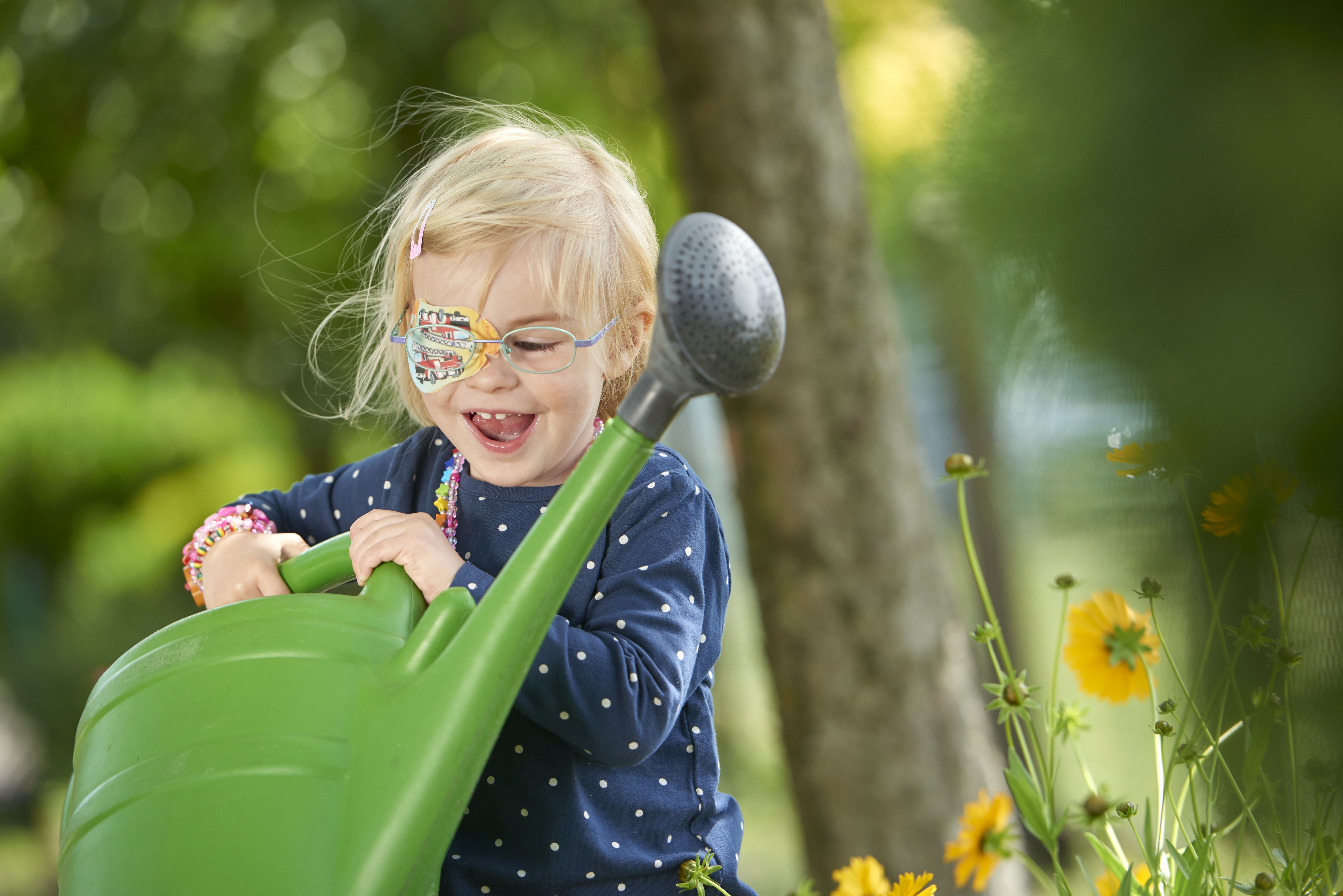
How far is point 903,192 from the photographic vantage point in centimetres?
297

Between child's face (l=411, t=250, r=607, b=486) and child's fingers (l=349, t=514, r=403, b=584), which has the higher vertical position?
child's face (l=411, t=250, r=607, b=486)

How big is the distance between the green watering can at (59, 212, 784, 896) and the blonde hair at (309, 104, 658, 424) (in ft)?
0.65

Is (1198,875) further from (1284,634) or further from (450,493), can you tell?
(450,493)

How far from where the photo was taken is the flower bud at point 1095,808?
20.5 inches

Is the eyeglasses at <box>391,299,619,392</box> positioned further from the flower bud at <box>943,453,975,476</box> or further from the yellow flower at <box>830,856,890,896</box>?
the yellow flower at <box>830,856,890,896</box>

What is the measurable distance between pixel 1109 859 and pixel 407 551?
0.49 metres

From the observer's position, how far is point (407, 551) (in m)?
0.64

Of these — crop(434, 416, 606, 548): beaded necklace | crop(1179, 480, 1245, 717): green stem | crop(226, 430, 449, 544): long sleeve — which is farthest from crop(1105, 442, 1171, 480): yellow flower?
crop(226, 430, 449, 544): long sleeve

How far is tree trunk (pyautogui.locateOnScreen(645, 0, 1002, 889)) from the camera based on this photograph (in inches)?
67.7

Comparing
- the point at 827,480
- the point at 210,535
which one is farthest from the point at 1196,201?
the point at 827,480

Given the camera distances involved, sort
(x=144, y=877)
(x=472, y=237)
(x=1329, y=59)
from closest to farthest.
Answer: (x=1329, y=59)
(x=144, y=877)
(x=472, y=237)

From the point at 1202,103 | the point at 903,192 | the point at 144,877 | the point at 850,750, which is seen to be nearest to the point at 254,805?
the point at 144,877

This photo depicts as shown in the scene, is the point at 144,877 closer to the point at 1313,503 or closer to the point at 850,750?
the point at 1313,503

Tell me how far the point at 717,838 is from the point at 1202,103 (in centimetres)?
71
